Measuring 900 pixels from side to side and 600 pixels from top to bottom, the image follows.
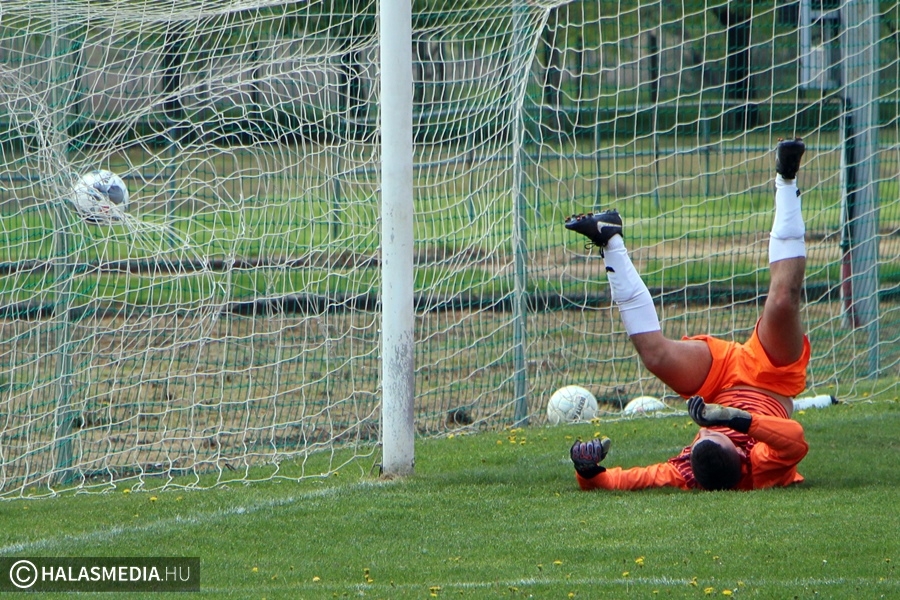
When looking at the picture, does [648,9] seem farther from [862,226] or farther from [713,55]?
[862,226]

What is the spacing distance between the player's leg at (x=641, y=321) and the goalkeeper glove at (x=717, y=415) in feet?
1.51

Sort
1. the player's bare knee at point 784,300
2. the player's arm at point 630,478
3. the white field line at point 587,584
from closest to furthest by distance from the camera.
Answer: the white field line at point 587,584, the player's bare knee at point 784,300, the player's arm at point 630,478

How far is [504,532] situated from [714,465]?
1.04 metres

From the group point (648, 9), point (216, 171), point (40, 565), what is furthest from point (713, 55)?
point (40, 565)

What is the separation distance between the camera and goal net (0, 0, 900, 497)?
6.30 meters

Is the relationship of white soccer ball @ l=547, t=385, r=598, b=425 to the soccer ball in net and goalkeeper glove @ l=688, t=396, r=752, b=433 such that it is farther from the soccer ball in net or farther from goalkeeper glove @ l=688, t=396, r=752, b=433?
the soccer ball in net

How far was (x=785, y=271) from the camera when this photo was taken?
5.21 meters

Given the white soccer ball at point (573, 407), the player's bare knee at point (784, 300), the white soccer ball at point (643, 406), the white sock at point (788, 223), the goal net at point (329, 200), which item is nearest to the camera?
the player's bare knee at point (784, 300)

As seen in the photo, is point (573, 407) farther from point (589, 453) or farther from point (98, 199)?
point (98, 199)

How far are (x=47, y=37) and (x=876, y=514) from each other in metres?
4.92

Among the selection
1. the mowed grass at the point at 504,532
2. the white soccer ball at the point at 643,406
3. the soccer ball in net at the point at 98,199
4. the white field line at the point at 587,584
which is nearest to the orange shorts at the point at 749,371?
the mowed grass at the point at 504,532

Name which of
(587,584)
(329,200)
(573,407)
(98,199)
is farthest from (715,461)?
(98,199)

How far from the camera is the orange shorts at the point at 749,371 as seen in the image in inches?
209

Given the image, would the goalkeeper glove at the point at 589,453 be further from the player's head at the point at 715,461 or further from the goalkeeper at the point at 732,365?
the player's head at the point at 715,461
